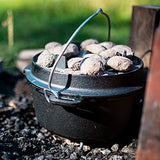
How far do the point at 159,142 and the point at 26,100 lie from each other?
154 cm

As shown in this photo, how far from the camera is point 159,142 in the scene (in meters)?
1.08

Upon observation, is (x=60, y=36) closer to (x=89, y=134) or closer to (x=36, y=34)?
(x=36, y=34)

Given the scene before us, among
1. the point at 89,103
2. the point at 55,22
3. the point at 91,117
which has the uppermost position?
the point at 89,103

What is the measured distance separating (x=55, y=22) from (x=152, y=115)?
4.75 meters

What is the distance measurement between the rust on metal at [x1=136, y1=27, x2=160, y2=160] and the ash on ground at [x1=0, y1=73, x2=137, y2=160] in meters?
0.48

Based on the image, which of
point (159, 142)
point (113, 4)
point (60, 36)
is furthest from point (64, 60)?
point (113, 4)

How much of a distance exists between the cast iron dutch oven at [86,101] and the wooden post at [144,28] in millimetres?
776

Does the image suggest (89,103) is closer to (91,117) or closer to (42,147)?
(91,117)

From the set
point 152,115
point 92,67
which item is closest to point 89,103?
point 92,67

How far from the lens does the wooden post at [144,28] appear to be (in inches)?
91.2

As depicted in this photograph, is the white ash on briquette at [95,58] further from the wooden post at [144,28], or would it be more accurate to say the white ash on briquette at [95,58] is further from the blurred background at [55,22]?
the blurred background at [55,22]

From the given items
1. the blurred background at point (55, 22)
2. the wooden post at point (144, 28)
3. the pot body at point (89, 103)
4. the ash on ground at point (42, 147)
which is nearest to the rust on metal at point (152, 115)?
the pot body at point (89, 103)

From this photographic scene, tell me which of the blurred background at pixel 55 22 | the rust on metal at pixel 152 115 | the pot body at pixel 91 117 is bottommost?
the blurred background at pixel 55 22

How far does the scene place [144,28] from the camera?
7.97 feet
